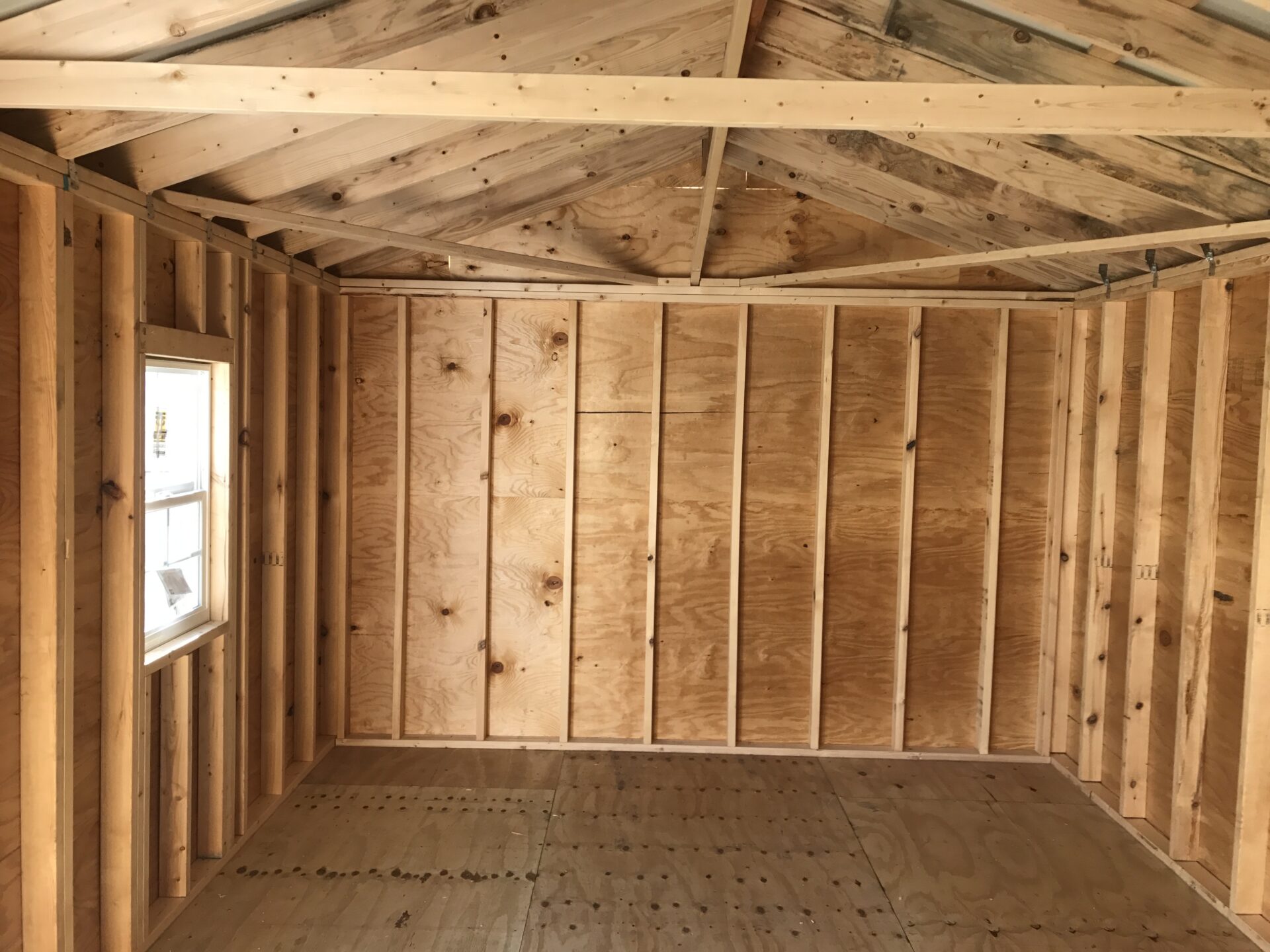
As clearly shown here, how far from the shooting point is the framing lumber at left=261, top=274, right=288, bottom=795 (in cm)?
381

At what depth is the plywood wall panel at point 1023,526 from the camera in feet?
14.9

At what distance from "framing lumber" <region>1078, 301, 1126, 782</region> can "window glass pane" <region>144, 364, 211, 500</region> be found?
13.8 feet

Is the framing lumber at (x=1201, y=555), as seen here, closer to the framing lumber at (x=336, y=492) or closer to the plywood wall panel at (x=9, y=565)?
the framing lumber at (x=336, y=492)

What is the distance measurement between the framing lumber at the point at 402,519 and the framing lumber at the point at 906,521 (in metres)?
2.75

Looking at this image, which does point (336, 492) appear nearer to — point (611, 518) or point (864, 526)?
point (611, 518)

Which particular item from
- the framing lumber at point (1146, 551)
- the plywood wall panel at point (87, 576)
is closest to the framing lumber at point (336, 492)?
the plywood wall panel at point (87, 576)

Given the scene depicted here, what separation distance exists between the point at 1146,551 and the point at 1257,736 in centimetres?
95

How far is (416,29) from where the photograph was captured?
2.42 meters

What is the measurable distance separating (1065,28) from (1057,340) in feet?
8.37

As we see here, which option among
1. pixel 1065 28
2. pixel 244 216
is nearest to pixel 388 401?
pixel 244 216

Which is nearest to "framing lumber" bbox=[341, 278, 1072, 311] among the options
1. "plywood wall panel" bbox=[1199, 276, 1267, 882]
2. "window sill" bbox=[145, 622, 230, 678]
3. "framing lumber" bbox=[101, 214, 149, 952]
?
"plywood wall panel" bbox=[1199, 276, 1267, 882]

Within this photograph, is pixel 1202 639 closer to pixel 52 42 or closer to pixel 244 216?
pixel 244 216

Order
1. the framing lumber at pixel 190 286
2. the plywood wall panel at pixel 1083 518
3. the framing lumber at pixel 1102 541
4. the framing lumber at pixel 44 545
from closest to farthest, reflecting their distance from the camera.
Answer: the framing lumber at pixel 44 545, the framing lumber at pixel 190 286, the framing lumber at pixel 1102 541, the plywood wall panel at pixel 1083 518

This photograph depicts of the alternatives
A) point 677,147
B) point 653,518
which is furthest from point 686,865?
point 677,147
